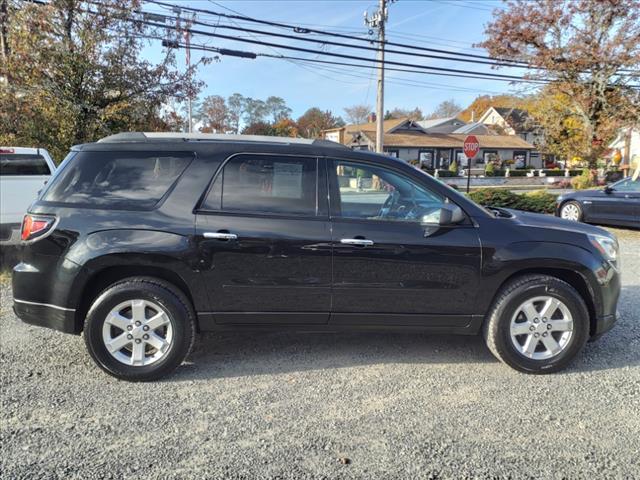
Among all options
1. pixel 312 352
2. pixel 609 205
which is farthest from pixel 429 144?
pixel 312 352

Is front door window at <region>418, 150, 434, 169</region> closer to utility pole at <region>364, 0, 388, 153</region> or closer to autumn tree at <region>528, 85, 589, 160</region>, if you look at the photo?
autumn tree at <region>528, 85, 589, 160</region>

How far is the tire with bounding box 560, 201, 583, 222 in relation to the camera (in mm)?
11289

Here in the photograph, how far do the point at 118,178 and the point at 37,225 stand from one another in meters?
0.67

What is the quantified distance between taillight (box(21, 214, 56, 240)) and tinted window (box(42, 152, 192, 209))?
0.51ft

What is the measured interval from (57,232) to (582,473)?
12.2 ft

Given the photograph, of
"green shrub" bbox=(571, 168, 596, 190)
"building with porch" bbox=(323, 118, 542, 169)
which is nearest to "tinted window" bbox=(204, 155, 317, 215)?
"green shrub" bbox=(571, 168, 596, 190)

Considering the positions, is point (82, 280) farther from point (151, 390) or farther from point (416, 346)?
point (416, 346)

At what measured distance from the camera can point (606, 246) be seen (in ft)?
12.7

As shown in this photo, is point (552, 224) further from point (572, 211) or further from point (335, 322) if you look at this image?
point (572, 211)

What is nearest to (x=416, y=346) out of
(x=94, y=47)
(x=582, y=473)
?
(x=582, y=473)

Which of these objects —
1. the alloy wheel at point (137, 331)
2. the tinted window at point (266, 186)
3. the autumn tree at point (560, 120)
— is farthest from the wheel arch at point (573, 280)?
the autumn tree at point (560, 120)

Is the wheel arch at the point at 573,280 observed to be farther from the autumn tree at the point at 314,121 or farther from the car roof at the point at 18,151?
the autumn tree at the point at 314,121

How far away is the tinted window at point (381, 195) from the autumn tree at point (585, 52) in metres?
22.3

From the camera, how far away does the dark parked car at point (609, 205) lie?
1052 centimetres
